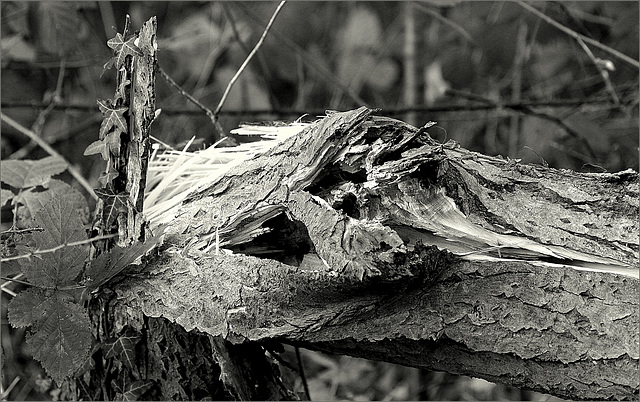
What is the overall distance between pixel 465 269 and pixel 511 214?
10cm

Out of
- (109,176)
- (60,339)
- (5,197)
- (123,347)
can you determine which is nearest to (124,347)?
(123,347)

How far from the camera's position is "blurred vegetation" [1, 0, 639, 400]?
1927 millimetres

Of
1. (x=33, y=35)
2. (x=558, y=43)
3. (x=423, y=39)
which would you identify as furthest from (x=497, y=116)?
(x=33, y=35)

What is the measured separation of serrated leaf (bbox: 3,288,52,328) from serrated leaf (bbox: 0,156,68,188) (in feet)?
1.22

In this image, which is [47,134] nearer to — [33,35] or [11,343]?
[33,35]

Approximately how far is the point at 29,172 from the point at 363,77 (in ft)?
6.70

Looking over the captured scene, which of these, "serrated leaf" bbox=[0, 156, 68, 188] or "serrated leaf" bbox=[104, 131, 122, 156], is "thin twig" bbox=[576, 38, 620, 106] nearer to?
"serrated leaf" bbox=[104, 131, 122, 156]

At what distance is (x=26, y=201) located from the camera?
3.81ft

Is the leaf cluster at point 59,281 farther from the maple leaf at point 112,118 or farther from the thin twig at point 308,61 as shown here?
the thin twig at point 308,61

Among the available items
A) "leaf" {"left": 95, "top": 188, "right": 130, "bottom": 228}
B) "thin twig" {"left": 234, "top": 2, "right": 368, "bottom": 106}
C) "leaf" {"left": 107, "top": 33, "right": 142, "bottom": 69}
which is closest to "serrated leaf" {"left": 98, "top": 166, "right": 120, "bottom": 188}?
"leaf" {"left": 95, "top": 188, "right": 130, "bottom": 228}

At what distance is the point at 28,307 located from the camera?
0.88 meters

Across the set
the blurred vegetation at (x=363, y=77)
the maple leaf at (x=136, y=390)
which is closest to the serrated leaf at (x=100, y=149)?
the maple leaf at (x=136, y=390)

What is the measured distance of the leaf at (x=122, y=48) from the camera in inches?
35.9

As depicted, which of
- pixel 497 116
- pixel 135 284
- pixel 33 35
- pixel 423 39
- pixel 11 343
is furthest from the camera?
pixel 423 39
